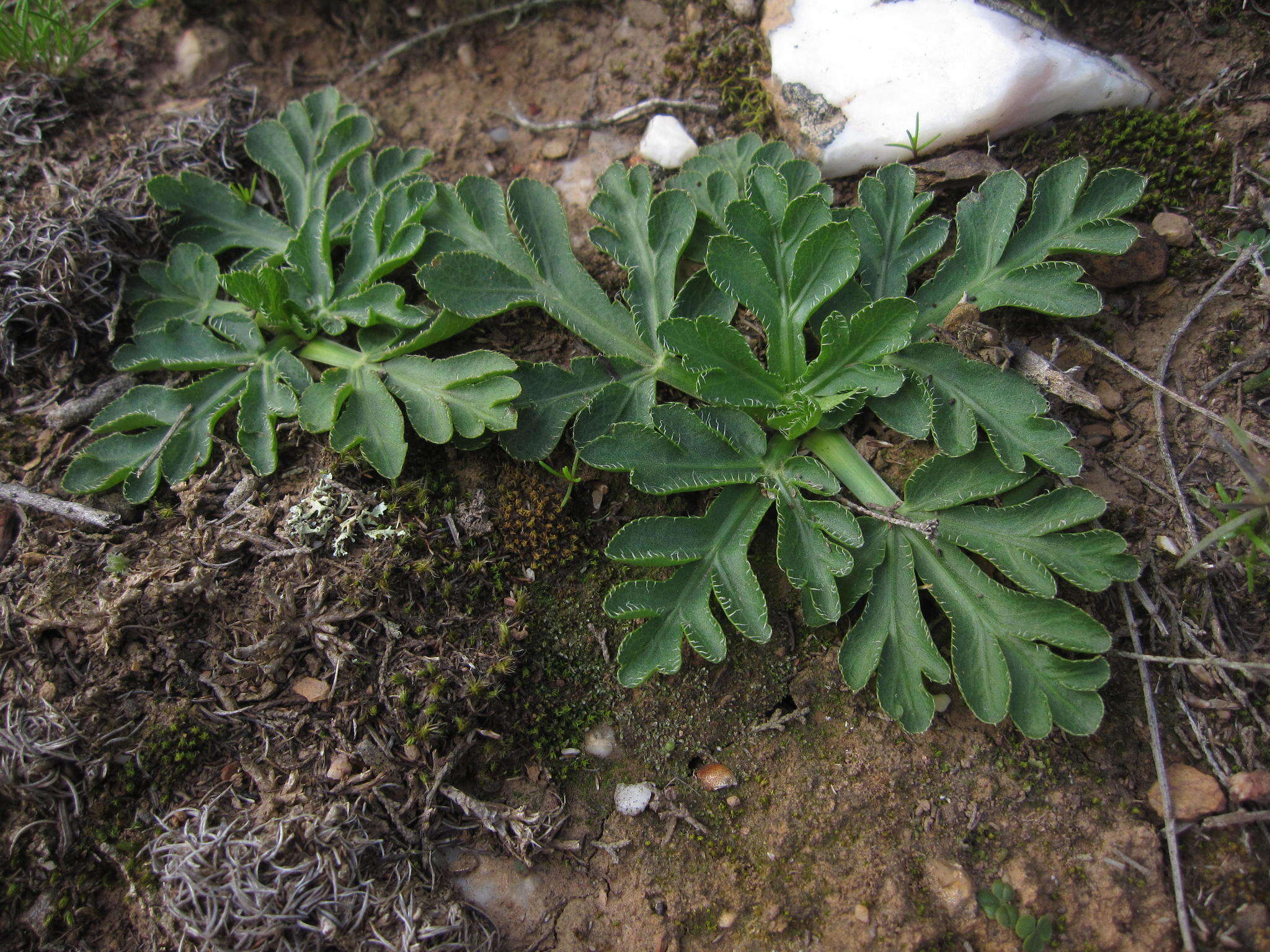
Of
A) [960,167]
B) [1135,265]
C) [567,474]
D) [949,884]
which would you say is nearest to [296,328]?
[567,474]

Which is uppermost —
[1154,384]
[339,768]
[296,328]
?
[296,328]

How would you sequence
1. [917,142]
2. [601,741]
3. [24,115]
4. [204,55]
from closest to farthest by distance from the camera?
[601,741]
[917,142]
[24,115]
[204,55]

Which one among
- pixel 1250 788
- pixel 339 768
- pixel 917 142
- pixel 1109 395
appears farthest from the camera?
pixel 917 142

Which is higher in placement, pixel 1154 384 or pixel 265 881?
pixel 1154 384

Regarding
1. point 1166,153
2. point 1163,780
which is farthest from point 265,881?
point 1166,153

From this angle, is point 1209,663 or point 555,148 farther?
point 555,148

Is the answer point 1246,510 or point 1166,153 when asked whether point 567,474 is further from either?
point 1166,153

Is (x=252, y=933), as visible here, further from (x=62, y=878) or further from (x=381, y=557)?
(x=381, y=557)

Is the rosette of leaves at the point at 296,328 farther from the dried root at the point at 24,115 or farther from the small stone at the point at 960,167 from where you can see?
the small stone at the point at 960,167
